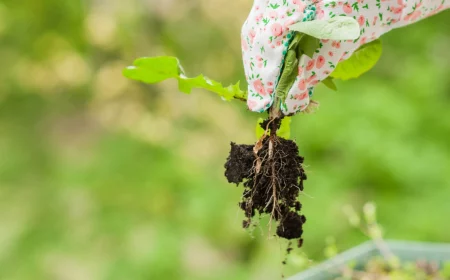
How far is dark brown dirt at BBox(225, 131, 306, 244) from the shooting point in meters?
0.52

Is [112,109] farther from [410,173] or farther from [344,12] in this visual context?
[344,12]

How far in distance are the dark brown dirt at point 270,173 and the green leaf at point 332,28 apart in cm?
10

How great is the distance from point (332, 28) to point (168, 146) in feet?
5.09

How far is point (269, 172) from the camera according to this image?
1.71ft

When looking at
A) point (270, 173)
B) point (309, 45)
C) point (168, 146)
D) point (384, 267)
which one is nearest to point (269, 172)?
point (270, 173)

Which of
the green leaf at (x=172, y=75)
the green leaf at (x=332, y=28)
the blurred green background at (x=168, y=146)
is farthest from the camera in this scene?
the blurred green background at (x=168, y=146)

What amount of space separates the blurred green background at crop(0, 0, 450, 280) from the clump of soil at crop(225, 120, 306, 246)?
105 cm

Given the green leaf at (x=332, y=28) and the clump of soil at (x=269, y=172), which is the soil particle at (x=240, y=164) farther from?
the green leaf at (x=332, y=28)

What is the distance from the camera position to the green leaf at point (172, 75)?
54 cm

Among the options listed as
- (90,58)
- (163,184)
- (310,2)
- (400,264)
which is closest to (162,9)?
(90,58)

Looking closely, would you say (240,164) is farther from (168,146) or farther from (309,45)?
(168,146)

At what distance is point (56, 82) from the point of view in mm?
2125

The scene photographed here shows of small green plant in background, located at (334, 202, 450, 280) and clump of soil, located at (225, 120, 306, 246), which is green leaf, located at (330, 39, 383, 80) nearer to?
clump of soil, located at (225, 120, 306, 246)

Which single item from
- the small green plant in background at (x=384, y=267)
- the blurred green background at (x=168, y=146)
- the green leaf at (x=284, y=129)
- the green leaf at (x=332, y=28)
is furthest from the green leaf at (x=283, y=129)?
the blurred green background at (x=168, y=146)
